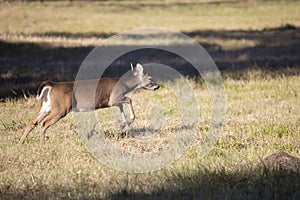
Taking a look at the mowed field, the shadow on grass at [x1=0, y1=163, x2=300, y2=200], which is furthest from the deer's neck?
the shadow on grass at [x1=0, y1=163, x2=300, y2=200]

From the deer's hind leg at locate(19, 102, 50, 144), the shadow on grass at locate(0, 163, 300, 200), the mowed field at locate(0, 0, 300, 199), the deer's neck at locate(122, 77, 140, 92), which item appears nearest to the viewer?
the shadow on grass at locate(0, 163, 300, 200)

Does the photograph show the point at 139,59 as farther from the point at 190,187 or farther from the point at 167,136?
the point at 190,187

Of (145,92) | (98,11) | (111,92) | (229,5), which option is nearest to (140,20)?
(98,11)

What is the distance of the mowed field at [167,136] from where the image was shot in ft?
21.1

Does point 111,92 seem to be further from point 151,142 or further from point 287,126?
point 287,126

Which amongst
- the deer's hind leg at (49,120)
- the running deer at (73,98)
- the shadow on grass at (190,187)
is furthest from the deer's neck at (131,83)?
the shadow on grass at (190,187)

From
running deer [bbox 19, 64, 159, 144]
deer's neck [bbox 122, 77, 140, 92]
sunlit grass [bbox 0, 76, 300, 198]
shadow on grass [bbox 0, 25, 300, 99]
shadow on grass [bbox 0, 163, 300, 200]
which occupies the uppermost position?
shadow on grass [bbox 0, 25, 300, 99]

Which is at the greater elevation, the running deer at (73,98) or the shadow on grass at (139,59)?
the shadow on grass at (139,59)

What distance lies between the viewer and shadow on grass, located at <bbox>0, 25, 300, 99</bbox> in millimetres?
15320

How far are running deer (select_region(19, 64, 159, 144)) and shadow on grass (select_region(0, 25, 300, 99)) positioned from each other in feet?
12.9

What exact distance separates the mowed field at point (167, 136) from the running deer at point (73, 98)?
30 centimetres

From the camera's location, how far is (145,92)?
13359 millimetres

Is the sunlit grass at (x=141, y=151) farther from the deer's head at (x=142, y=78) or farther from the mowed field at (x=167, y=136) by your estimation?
the deer's head at (x=142, y=78)

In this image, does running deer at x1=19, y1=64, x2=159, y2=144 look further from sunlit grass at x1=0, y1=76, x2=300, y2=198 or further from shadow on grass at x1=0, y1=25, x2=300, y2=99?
shadow on grass at x1=0, y1=25, x2=300, y2=99
